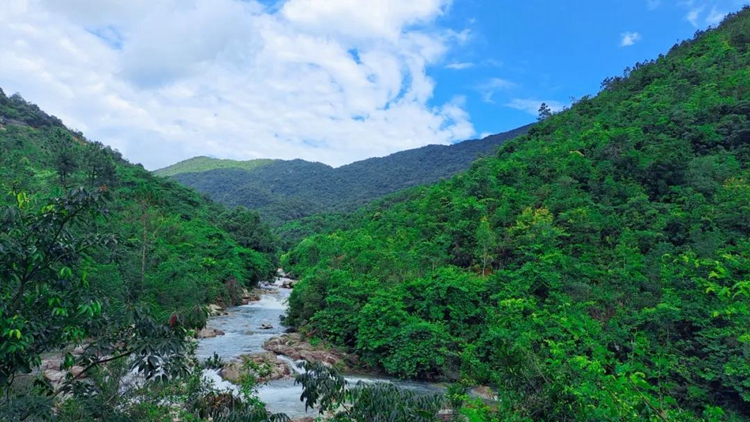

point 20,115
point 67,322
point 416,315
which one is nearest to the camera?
point 67,322

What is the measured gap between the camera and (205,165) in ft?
547

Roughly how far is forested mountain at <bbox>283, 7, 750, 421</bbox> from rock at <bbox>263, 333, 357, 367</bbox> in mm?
901

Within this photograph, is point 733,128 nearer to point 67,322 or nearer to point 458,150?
point 67,322

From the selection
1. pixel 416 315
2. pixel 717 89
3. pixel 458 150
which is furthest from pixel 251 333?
pixel 458 150

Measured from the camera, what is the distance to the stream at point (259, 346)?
1441cm

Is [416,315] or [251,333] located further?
[251,333]

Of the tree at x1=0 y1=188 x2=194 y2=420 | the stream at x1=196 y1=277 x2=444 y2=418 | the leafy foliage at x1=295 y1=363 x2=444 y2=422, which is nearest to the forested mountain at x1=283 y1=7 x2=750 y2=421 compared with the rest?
the stream at x1=196 y1=277 x2=444 y2=418

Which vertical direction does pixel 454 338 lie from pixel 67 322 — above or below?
below

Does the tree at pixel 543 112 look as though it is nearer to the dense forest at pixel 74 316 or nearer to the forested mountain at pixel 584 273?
the forested mountain at pixel 584 273

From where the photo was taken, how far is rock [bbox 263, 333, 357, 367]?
19234 millimetres

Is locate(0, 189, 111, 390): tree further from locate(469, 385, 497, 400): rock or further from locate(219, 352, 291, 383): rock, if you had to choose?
locate(469, 385, 497, 400): rock

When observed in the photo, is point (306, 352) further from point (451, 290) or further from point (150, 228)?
point (150, 228)

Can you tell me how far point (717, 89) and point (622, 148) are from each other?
35.2ft

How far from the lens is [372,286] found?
894 inches
